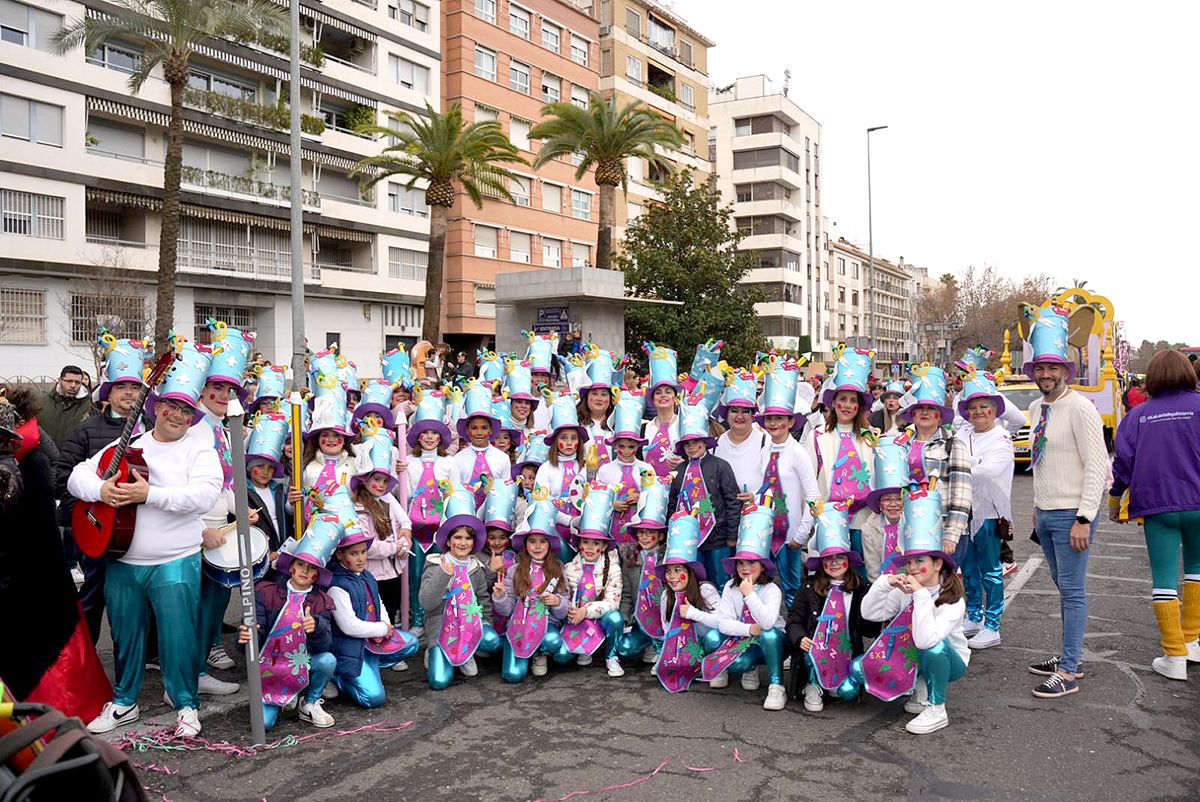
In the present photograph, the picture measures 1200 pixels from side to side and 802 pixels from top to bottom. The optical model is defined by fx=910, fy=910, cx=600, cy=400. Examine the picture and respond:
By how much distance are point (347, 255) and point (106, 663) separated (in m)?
33.2

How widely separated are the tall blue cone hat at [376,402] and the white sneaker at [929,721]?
14.9 ft

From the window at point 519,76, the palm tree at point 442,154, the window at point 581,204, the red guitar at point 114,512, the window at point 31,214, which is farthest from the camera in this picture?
the window at point 581,204

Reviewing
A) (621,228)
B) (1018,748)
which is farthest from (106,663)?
(621,228)

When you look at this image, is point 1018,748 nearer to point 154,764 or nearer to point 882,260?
point 154,764

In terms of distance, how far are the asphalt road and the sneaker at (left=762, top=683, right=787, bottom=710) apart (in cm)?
6

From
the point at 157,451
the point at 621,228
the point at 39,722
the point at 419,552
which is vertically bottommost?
the point at 419,552

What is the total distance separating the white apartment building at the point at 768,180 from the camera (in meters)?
67.4

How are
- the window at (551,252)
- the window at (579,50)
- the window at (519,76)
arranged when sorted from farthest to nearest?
the window at (579,50) < the window at (551,252) < the window at (519,76)

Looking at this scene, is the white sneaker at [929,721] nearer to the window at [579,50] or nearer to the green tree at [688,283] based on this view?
the green tree at [688,283]

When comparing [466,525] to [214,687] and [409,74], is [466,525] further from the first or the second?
[409,74]

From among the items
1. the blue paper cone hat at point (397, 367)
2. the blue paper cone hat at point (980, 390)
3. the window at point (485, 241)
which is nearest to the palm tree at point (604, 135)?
the window at point (485, 241)

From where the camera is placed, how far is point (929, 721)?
16.9 ft

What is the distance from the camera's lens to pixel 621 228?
49.8m

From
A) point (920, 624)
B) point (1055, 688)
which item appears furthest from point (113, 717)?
point (1055, 688)
